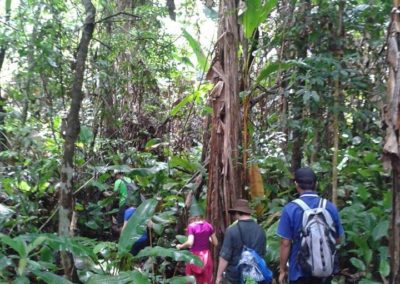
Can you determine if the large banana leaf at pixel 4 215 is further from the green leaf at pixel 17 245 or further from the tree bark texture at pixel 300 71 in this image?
the tree bark texture at pixel 300 71

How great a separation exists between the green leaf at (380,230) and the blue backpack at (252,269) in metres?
1.29

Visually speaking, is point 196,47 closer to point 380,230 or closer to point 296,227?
point 380,230

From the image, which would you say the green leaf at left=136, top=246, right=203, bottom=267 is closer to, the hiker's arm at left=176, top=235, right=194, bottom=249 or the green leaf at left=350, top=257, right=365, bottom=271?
the hiker's arm at left=176, top=235, right=194, bottom=249

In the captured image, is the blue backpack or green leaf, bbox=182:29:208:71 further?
green leaf, bbox=182:29:208:71

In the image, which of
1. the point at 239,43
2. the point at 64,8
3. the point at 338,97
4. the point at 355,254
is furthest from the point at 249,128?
the point at 64,8

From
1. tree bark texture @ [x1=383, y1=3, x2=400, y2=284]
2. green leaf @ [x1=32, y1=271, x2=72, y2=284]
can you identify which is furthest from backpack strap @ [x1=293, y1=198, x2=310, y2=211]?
green leaf @ [x1=32, y1=271, x2=72, y2=284]

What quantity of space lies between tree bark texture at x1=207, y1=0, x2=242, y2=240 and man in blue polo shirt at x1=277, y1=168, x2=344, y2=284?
7.44 ft

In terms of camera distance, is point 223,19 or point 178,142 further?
point 178,142

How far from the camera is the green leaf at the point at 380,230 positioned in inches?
194

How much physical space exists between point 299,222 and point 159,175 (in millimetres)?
4587

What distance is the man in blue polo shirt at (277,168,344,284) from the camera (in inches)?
154

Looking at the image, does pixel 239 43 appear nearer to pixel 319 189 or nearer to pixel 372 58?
pixel 372 58

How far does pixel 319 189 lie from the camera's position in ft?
21.5

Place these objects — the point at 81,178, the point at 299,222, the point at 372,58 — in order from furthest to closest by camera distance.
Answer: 1. the point at 81,178
2. the point at 372,58
3. the point at 299,222
